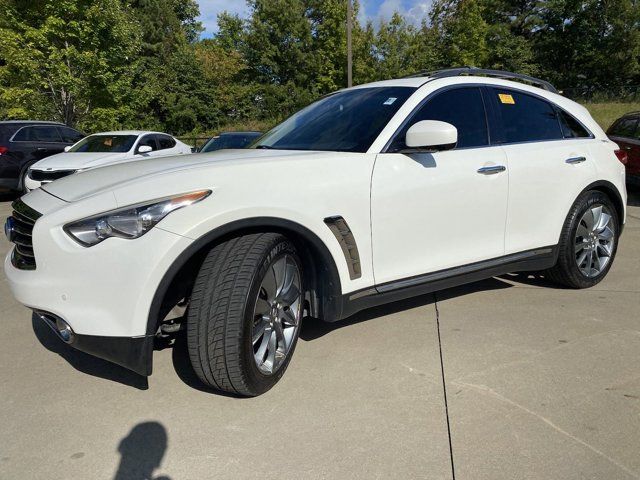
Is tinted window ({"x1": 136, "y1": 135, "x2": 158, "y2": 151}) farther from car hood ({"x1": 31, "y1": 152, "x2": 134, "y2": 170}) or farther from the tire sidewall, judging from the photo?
the tire sidewall

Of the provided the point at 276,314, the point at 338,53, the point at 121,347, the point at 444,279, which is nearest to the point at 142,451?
the point at 121,347

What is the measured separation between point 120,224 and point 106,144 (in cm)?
952

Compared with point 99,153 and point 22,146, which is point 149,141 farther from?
point 22,146

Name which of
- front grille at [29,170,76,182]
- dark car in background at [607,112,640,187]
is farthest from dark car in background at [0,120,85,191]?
dark car in background at [607,112,640,187]

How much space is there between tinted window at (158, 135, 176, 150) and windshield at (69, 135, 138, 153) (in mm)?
749

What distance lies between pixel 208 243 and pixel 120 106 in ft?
68.2

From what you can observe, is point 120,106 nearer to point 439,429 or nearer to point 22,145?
point 22,145

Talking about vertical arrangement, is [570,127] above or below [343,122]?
below

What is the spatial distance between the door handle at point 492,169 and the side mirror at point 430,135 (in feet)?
1.77

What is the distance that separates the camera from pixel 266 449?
2.30m

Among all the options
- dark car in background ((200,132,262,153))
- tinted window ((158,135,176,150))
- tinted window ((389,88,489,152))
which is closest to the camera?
tinted window ((389,88,489,152))

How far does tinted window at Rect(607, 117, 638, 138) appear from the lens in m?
9.35

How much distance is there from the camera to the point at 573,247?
13.4ft

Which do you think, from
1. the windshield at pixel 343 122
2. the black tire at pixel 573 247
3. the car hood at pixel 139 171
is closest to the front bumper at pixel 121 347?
the car hood at pixel 139 171
